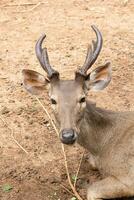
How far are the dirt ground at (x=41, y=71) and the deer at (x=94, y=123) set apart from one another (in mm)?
491

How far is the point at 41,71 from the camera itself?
9523mm

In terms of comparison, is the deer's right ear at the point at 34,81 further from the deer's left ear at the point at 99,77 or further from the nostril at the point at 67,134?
the nostril at the point at 67,134

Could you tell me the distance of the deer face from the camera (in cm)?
629

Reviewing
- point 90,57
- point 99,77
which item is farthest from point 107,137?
point 90,57

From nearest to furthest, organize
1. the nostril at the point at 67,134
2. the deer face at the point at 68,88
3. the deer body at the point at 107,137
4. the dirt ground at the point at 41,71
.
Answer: the nostril at the point at 67,134 < the deer face at the point at 68,88 < the deer body at the point at 107,137 < the dirt ground at the point at 41,71

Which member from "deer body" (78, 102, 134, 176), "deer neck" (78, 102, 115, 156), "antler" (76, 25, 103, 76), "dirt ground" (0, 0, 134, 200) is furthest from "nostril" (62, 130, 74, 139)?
"dirt ground" (0, 0, 134, 200)

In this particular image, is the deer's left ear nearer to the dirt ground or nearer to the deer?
the deer

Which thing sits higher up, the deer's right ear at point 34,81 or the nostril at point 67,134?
the deer's right ear at point 34,81

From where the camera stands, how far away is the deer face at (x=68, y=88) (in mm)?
6289

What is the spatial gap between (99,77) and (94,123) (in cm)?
60

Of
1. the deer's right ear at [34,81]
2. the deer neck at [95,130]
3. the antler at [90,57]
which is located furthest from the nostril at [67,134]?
the deer's right ear at [34,81]

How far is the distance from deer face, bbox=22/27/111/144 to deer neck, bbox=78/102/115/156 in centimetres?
32

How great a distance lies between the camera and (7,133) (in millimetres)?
8047

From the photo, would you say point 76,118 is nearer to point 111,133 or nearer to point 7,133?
point 111,133
